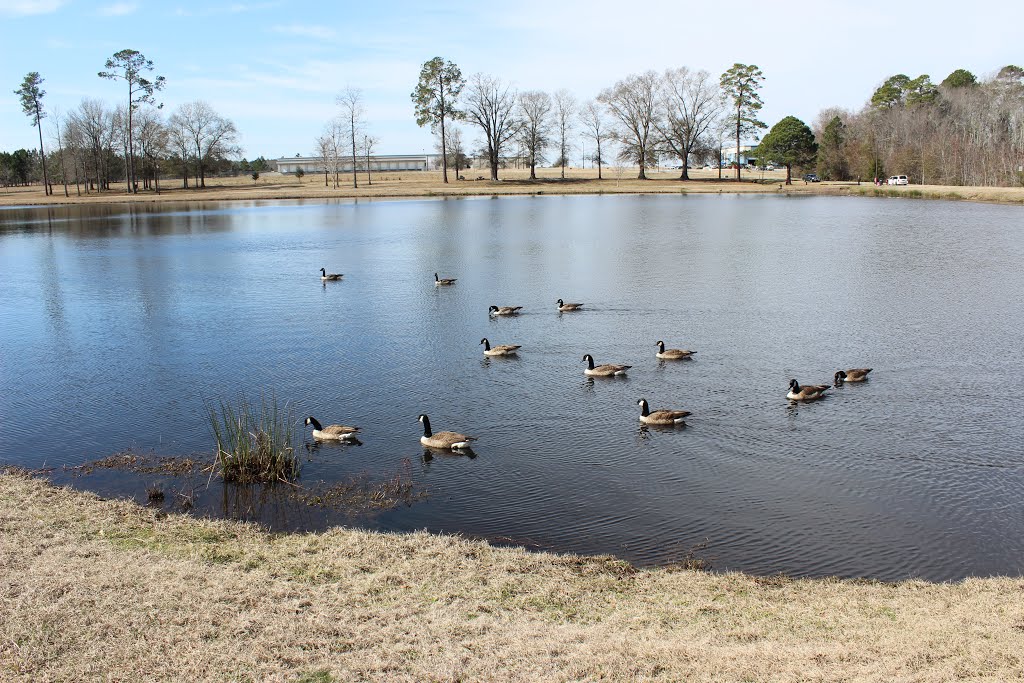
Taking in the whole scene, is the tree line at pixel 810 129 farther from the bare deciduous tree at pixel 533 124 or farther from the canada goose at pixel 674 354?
the canada goose at pixel 674 354

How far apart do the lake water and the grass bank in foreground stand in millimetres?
1241

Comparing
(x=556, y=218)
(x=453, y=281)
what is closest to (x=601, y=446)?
(x=453, y=281)

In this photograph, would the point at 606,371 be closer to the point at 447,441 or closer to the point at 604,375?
the point at 604,375

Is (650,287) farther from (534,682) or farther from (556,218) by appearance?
(556,218)

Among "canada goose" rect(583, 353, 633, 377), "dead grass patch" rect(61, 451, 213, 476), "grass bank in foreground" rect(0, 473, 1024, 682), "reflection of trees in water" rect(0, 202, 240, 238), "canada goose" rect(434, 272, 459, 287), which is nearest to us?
"grass bank in foreground" rect(0, 473, 1024, 682)

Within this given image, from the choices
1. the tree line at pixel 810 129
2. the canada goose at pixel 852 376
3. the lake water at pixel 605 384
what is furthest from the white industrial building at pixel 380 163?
the canada goose at pixel 852 376

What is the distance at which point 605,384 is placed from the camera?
59.1ft

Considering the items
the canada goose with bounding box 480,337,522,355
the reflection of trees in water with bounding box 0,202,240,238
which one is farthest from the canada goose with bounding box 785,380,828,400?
the reflection of trees in water with bounding box 0,202,240,238

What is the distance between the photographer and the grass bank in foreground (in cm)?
663

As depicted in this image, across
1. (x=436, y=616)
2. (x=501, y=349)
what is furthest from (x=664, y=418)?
(x=436, y=616)

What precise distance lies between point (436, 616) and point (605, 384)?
35.5 feet

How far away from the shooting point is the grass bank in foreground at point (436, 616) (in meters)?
6.63

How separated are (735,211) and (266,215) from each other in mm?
42129

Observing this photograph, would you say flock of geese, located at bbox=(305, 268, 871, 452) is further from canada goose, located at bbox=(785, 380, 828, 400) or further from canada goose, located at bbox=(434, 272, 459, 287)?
canada goose, located at bbox=(434, 272, 459, 287)
